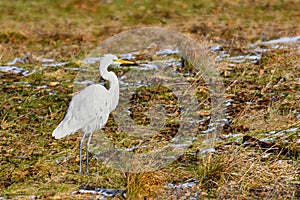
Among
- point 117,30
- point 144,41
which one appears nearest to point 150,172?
point 144,41

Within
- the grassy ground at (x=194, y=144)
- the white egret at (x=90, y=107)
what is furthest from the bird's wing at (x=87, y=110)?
the grassy ground at (x=194, y=144)

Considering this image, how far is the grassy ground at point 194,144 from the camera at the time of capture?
410 cm

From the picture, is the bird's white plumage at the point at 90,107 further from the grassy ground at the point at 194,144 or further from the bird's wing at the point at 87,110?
the grassy ground at the point at 194,144

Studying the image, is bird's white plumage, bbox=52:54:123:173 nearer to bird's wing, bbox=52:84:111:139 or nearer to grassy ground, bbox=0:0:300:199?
bird's wing, bbox=52:84:111:139

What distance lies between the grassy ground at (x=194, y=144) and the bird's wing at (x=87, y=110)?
374 millimetres

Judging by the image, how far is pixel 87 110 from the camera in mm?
4316

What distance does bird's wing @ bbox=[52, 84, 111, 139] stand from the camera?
14.0 feet

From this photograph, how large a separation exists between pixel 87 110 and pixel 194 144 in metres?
1.18

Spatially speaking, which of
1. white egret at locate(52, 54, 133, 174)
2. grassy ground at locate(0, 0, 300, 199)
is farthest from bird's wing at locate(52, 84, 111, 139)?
grassy ground at locate(0, 0, 300, 199)

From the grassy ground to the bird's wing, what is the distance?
374 mm

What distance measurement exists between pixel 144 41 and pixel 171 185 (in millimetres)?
4813

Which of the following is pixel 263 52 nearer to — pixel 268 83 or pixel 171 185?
pixel 268 83

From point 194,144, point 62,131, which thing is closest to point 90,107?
point 62,131

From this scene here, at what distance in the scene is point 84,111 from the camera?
14.2 feet
